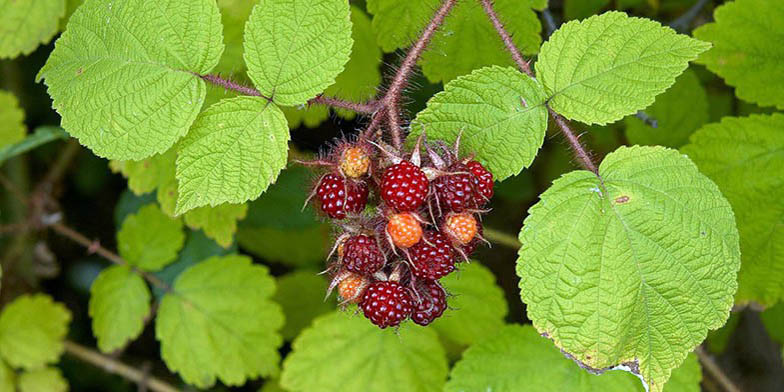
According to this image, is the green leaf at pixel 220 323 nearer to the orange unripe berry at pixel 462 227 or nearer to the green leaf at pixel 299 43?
the green leaf at pixel 299 43

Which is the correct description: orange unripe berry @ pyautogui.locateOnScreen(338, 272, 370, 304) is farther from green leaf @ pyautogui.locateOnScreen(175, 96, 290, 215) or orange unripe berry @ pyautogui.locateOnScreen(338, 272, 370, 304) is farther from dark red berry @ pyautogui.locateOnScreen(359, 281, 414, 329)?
green leaf @ pyautogui.locateOnScreen(175, 96, 290, 215)

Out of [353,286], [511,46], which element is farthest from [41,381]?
[511,46]

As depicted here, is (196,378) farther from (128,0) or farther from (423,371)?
(128,0)

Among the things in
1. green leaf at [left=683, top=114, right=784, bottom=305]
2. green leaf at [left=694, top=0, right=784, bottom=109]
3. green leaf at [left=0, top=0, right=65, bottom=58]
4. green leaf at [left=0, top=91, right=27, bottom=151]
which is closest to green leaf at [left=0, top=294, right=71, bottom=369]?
green leaf at [left=0, top=91, right=27, bottom=151]

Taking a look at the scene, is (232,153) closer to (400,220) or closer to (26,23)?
(400,220)

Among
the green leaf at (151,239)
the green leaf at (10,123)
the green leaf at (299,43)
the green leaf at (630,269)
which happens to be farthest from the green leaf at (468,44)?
the green leaf at (10,123)
